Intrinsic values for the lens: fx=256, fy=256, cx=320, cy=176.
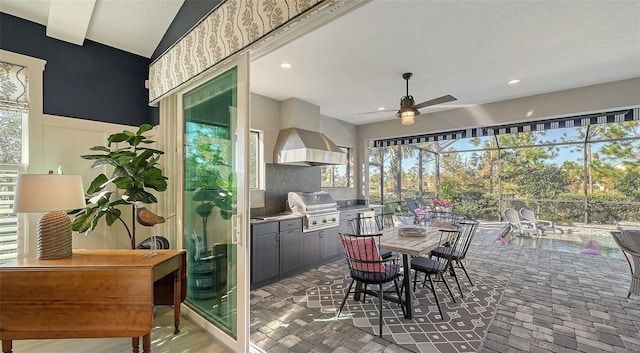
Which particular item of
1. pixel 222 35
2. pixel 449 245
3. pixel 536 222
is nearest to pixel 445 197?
pixel 536 222

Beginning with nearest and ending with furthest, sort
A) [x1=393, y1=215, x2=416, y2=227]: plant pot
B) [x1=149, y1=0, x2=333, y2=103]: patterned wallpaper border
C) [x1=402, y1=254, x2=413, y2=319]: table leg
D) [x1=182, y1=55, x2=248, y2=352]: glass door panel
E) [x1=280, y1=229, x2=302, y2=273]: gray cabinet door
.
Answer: [x1=149, y1=0, x2=333, y2=103]: patterned wallpaper border
[x1=182, y1=55, x2=248, y2=352]: glass door panel
[x1=402, y1=254, x2=413, y2=319]: table leg
[x1=280, y1=229, x2=302, y2=273]: gray cabinet door
[x1=393, y1=215, x2=416, y2=227]: plant pot

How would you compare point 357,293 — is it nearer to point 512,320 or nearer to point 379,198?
point 512,320

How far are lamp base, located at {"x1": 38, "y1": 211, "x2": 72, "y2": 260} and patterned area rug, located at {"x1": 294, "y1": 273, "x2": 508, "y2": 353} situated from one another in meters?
2.23

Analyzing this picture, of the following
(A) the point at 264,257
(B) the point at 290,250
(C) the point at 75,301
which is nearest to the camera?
(C) the point at 75,301

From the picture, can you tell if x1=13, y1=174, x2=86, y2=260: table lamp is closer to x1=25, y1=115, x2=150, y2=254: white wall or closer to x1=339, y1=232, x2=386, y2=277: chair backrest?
x1=25, y1=115, x2=150, y2=254: white wall

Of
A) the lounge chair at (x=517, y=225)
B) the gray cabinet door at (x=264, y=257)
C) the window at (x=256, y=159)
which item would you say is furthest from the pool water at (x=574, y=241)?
the window at (x=256, y=159)

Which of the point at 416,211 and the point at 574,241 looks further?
the point at 416,211

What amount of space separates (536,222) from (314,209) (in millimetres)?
5560

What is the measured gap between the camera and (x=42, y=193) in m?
1.86

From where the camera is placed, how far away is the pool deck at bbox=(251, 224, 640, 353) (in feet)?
7.17

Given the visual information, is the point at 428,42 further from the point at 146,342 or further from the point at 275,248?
the point at 146,342

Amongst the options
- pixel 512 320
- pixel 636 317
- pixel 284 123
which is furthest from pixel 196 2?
pixel 636 317

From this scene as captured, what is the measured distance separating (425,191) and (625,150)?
4.10 metres

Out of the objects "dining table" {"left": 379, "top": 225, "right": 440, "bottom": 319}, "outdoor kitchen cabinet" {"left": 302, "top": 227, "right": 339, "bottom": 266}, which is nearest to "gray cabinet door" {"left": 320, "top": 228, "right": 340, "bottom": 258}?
"outdoor kitchen cabinet" {"left": 302, "top": 227, "right": 339, "bottom": 266}
